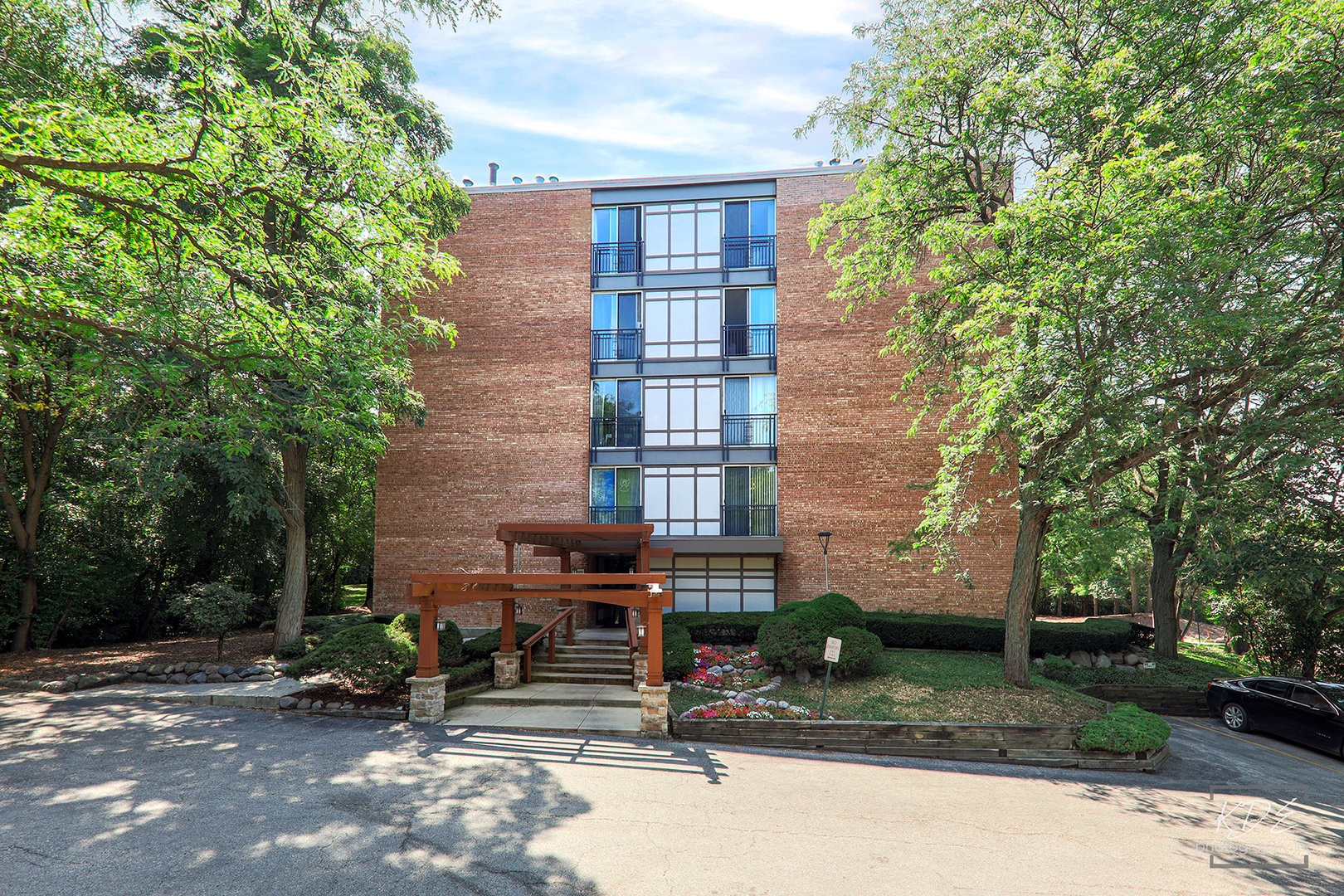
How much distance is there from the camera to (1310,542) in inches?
496

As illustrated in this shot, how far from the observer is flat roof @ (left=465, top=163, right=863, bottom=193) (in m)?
19.7

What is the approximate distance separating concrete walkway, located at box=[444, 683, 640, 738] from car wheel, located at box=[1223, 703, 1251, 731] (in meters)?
12.1

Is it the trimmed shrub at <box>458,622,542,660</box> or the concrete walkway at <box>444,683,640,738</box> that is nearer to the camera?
the concrete walkway at <box>444,683,640,738</box>

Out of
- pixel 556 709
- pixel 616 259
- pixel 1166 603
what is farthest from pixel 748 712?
pixel 616 259

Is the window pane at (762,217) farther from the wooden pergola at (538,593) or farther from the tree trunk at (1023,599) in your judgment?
the wooden pergola at (538,593)

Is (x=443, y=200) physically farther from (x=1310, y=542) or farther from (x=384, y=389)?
(x=1310, y=542)

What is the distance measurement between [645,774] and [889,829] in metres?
2.90

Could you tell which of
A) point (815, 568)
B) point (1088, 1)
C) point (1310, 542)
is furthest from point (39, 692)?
point (1310, 542)

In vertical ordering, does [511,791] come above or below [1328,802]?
above

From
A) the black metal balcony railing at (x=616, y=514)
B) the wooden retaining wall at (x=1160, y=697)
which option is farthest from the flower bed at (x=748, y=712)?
the black metal balcony railing at (x=616, y=514)

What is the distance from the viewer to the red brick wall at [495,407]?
19547 millimetres

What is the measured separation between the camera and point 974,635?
639 inches

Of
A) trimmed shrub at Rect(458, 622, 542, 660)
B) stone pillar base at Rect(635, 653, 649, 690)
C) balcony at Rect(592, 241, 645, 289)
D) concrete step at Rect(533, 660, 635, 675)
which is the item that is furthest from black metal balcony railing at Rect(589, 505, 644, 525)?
balcony at Rect(592, 241, 645, 289)

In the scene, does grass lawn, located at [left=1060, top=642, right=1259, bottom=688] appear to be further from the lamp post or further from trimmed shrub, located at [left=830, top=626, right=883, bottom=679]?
the lamp post
